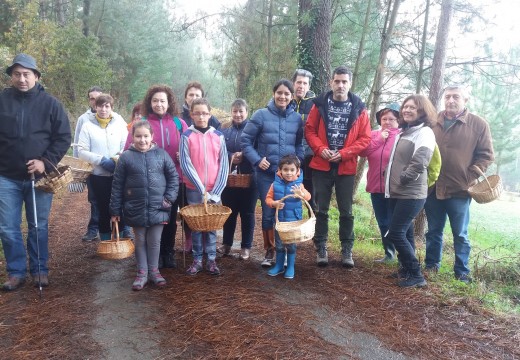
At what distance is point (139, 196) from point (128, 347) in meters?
1.55

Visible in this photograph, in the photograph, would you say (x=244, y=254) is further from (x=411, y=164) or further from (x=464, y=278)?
(x=464, y=278)

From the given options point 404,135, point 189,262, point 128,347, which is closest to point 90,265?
point 189,262

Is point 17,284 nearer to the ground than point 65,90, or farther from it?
nearer to the ground

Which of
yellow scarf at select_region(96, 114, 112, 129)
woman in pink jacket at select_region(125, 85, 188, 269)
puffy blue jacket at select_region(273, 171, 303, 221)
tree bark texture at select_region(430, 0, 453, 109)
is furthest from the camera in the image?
tree bark texture at select_region(430, 0, 453, 109)

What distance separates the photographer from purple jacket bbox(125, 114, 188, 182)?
452 centimetres

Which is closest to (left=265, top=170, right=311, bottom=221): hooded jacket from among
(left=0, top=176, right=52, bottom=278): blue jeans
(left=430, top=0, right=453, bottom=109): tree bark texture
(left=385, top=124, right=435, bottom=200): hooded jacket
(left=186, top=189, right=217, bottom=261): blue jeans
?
(left=186, top=189, right=217, bottom=261): blue jeans

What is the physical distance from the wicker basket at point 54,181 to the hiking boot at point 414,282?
3759 millimetres


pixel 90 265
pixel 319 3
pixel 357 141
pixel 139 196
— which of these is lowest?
pixel 90 265

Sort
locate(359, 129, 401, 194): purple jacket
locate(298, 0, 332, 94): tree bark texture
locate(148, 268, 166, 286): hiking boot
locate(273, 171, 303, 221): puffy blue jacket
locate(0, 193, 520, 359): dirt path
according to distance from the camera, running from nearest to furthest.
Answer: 1. locate(0, 193, 520, 359): dirt path
2. locate(148, 268, 166, 286): hiking boot
3. locate(273, 171, 303, 221): puffy blue jacket
4. locate(359, 129, 401, 194): purple jacket
5. locate(298, 0, 332, 94): tree bark texture

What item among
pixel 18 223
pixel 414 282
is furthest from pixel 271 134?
pixel 18 223

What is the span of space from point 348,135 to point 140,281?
2915 mm

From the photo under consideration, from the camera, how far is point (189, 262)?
4.98m

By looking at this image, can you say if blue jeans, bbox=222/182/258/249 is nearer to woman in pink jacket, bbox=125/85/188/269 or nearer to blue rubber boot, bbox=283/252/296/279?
woman in pink jacket, bbox=125/85/188/269

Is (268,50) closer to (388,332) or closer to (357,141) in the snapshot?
(357,141)
